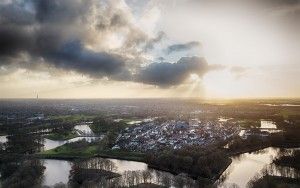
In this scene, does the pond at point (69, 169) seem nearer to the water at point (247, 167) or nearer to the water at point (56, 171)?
the water at point (56, 171)

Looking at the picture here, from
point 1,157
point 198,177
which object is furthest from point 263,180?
point 1,157

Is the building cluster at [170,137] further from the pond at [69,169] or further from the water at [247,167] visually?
the pond at [69,169]

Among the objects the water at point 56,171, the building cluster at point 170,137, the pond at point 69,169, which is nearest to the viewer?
the pond at point 69,169

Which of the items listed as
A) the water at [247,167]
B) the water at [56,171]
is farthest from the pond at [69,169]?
the water at [247,167]

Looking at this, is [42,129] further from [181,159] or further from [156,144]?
[181,159]

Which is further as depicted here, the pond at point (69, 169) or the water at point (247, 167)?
the water at point (247, 167)

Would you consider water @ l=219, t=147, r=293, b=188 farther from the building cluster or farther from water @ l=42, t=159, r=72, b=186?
water @ l=42, t=159, r=72, b=186

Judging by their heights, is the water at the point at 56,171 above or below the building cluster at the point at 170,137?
below

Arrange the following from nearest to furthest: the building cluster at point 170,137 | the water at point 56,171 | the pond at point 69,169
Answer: the pond at point 69,169 → the water at point 56,171 → the building cluster at point 170,137
